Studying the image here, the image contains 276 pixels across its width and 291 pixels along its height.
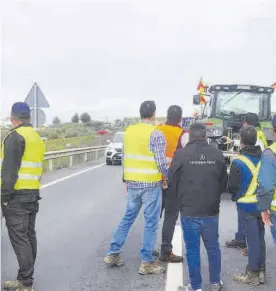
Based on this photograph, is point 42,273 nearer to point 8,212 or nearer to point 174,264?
point 8,212

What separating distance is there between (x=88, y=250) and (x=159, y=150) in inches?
76.6

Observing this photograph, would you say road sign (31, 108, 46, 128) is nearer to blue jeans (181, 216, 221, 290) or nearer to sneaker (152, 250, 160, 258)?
sneaker (152, 250, 160, 258)

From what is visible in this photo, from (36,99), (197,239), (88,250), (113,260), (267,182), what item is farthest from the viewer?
(36,99)

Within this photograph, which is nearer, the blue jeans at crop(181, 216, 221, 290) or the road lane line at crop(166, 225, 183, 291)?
the blue jeans at crop(181, 216, 221, 290)

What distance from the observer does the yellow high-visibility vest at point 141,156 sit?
5871 millimetres

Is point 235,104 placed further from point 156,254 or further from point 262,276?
point 262,276

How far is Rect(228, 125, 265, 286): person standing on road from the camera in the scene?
5.48 metres

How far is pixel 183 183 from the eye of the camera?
5105mm

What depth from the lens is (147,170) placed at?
5891mm

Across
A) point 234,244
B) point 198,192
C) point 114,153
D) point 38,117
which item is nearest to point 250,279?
point 198,192

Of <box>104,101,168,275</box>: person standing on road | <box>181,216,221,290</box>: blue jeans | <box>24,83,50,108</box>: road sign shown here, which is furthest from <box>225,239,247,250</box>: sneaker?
<box>24,83,50,108</box>: road sign

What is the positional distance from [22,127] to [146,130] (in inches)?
58.7

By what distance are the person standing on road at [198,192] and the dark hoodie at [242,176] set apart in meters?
0.30

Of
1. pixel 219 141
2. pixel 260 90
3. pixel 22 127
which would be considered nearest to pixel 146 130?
pixel 22 127
